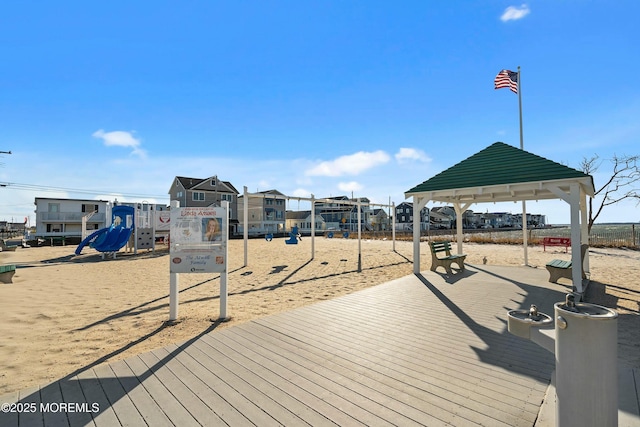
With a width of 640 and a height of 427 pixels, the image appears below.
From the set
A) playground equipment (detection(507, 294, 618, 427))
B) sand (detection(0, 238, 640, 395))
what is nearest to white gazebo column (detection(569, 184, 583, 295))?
sand (detection(0, 238, 640, 395))

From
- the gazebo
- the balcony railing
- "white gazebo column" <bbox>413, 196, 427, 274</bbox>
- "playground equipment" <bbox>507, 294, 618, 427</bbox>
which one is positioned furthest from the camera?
the balcony railing

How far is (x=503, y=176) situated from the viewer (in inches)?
362

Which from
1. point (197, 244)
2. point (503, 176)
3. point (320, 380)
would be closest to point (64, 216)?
point (197, 244)

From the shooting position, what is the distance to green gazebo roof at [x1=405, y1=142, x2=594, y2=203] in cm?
829

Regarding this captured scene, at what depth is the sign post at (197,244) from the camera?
6.01m

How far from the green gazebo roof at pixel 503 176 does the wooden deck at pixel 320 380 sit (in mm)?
4923

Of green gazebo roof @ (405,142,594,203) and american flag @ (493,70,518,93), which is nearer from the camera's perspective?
green gazebo roof @ (405,142,594,203)

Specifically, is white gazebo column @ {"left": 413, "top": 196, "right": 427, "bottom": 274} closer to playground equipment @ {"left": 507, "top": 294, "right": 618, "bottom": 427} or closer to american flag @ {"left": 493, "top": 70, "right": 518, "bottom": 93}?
playground equipment @ {"left": 507, "top": 294, "right": 618, "bottom": 427}

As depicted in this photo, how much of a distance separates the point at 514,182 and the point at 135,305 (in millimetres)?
10822

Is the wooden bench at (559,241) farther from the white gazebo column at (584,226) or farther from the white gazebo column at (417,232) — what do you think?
the white gazebo column at (417,232)

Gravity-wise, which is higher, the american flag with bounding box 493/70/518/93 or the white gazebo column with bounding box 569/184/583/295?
the american flag with bounding box 493/70/518/93

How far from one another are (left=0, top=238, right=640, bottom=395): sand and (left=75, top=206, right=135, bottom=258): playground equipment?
183 inches

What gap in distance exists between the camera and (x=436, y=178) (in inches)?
427

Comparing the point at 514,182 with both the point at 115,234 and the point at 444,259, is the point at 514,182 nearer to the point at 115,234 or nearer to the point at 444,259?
the point at 444,259
